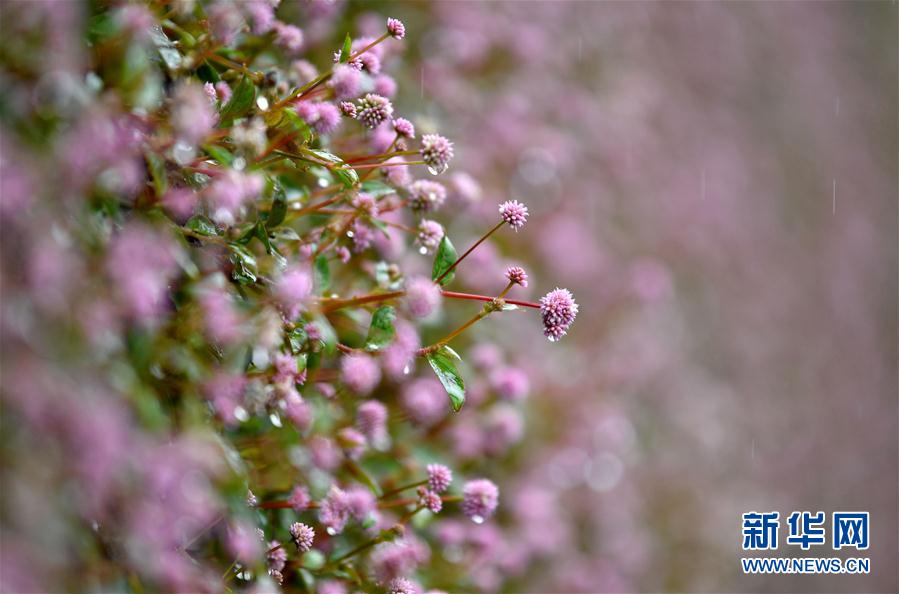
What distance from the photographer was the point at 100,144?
652mm

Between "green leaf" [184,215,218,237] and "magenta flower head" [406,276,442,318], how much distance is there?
0.80 feet

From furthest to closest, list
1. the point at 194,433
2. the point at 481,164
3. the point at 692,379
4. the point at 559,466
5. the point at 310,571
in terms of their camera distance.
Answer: the point at 692,379, the point at 481,164, the point at 559,466, the point at 310,571, the point at 194,433

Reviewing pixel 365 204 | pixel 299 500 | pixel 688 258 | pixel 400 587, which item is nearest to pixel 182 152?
pixel 365 204

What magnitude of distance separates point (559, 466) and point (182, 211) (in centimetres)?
153

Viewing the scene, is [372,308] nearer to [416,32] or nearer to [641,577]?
[416,32]

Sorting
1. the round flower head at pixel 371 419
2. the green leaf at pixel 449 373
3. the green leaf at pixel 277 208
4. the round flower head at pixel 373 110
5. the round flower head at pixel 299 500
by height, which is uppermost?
the round flower head at pixel 373 110

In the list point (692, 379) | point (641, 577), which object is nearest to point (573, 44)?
point (692, 379)

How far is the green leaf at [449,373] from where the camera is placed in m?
0.98

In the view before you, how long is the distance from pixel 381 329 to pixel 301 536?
10.9 inches

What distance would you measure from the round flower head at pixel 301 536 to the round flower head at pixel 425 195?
0.46 m

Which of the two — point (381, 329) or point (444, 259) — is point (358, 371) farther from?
point (444, 259)

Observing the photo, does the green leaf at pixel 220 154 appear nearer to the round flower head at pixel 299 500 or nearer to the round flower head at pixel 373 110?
the round flower head at pixel 373 110

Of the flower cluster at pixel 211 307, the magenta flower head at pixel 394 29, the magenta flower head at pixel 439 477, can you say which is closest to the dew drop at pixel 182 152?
the flower cluster at pixel 211 307

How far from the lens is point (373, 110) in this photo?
102cm
